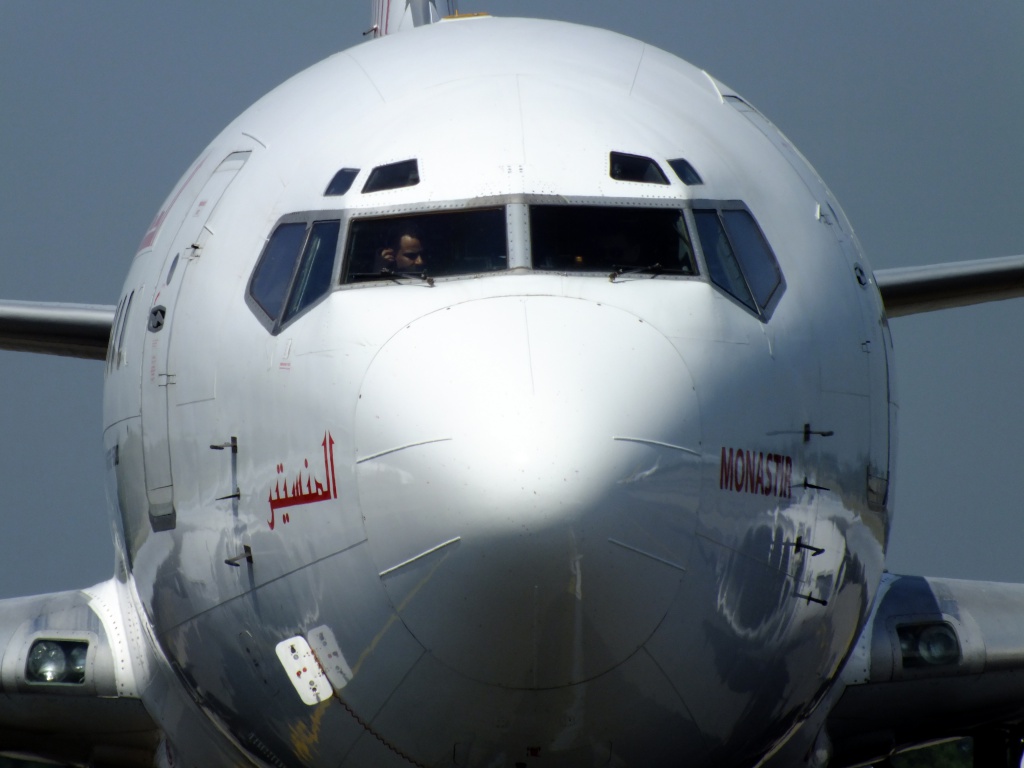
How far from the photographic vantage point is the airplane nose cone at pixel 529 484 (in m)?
5.85

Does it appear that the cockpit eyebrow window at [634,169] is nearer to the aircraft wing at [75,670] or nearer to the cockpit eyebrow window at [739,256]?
the cockpit eyebrow window at [739,256]

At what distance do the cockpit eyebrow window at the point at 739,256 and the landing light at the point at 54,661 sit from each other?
4.64 meters

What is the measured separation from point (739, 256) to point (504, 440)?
197 centimetres

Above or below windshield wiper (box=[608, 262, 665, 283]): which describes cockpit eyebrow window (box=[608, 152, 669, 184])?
above

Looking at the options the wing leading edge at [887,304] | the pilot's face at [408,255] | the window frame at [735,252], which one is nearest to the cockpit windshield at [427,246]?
the pilot's face at [408,255]

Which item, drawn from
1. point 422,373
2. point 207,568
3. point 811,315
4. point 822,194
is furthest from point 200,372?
point 822,194

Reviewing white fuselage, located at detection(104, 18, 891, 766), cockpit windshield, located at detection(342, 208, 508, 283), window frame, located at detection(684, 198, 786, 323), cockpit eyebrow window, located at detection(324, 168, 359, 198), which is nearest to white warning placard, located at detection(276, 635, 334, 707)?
white fuselage, located at detection(104, 18, 891, 766)

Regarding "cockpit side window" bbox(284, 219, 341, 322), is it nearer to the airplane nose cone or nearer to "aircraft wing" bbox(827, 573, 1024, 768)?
the airplane nose cone

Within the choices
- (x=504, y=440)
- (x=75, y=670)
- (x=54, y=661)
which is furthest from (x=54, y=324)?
(x=504, y=440)

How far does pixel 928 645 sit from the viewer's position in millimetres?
9734

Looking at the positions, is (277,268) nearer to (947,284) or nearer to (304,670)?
(304,670)

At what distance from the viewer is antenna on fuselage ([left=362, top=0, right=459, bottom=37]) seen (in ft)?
47.5

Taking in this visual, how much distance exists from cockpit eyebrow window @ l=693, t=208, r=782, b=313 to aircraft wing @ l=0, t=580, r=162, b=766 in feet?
13.7

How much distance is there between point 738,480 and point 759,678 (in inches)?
43.5
